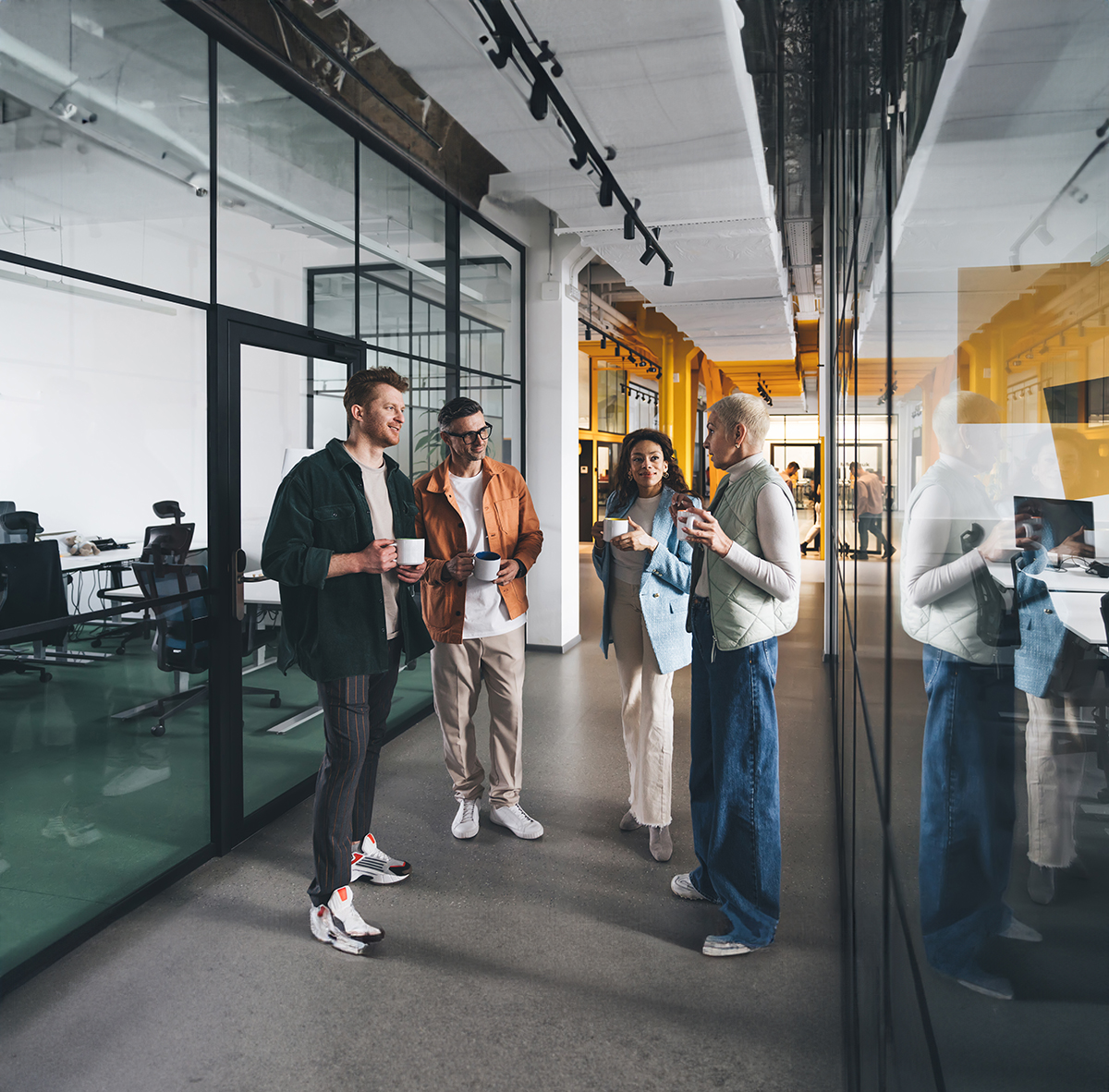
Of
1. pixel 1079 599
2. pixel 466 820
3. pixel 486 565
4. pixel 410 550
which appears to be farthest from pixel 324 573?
pixel 1079 599

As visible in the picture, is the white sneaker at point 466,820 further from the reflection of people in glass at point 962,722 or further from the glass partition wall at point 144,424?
the reflection of people in glass at point 962,722

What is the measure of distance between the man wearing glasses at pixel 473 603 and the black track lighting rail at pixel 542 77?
3.80 feet

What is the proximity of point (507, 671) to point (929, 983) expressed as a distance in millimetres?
2531

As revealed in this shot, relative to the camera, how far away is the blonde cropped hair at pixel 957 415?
0.51m

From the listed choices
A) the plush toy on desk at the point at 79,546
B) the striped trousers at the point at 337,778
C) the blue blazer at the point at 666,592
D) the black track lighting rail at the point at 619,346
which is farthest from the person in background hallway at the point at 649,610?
the black track lighting rail at the point at 619,346

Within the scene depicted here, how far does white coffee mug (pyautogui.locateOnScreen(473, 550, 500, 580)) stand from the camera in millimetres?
2879

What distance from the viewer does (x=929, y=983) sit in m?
0.80

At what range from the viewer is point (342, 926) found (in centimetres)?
255

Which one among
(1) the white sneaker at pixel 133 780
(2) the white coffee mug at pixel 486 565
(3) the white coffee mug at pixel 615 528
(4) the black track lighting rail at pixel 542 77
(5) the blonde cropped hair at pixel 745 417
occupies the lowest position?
(1) the white sneaker at pixel 133 780

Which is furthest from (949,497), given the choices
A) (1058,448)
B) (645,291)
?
(645,291)

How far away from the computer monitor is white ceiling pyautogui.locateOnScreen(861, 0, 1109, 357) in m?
0.10

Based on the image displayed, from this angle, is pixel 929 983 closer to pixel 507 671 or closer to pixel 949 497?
pixel 949 497

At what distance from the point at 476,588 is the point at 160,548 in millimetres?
1136

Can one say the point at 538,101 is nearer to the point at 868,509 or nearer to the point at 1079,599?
the point at 868,509
